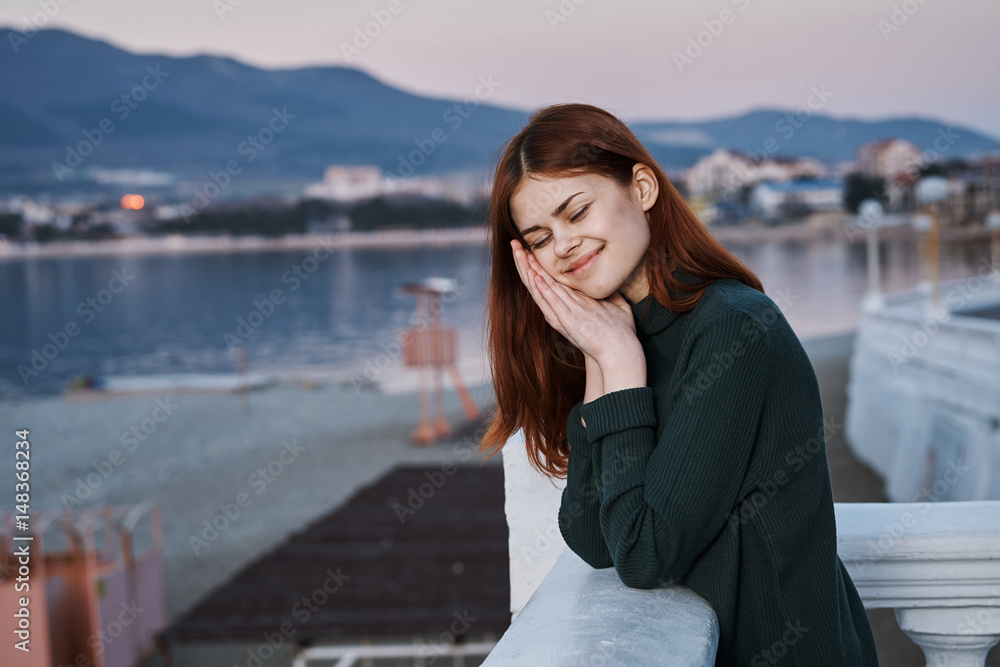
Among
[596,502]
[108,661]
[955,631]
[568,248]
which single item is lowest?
[108,661]

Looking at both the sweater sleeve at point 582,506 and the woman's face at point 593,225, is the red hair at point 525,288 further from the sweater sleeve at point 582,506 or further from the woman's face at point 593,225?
the sweater sleeve at point 582,506

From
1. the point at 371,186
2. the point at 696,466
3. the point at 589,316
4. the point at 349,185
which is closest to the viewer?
the point at 696,466

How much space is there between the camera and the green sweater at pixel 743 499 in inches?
52.5

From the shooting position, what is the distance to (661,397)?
155 cm

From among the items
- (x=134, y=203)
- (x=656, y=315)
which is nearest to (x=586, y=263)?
(x=656, y=315)

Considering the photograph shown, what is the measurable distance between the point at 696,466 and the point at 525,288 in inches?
28.9

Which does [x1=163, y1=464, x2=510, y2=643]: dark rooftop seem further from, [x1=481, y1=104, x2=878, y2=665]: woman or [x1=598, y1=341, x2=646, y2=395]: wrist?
[x1=598, y1=341, x2=646, y2=395]: wrist

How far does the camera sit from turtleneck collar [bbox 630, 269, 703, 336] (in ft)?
5.34

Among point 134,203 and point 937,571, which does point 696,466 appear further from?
point 134,203

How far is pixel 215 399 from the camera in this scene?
2728 cm

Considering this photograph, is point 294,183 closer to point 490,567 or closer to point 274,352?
point 274,352

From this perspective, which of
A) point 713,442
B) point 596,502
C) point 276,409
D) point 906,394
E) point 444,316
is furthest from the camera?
point 444,316

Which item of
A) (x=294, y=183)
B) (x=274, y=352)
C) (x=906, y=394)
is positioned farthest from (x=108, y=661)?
(x=294, y=183)

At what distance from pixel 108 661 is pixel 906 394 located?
9188 millimetres
